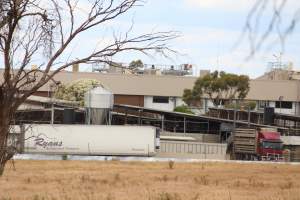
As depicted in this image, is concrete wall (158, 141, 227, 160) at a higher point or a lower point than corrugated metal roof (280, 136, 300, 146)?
lower

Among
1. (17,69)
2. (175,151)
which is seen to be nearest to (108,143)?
(175,151)

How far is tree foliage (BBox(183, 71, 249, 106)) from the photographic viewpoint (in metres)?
96.9

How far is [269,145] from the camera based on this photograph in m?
64.4

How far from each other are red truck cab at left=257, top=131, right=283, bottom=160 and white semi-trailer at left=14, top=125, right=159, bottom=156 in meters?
11.7

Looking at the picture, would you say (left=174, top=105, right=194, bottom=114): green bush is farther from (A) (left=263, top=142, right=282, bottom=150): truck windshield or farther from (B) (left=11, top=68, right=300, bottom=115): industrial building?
(A) (left=263, top=142, right=282, bottom=150): truck windshield

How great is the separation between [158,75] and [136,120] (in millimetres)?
25851

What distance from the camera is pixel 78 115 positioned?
77000mm

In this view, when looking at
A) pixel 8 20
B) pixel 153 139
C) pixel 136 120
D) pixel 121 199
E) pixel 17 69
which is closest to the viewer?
pixel 8 20

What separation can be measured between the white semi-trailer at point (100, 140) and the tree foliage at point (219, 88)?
39.1 meters

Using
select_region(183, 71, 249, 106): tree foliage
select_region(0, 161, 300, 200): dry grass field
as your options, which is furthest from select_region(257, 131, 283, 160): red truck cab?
select_region(183, 71, 249, 106): tree foliage

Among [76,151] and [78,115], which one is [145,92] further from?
[76,151]

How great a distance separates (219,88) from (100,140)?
140 ft

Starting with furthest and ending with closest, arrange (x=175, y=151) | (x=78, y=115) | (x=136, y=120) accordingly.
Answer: (x=136, y=120), (x=78, y=115), (x=175, y=151)

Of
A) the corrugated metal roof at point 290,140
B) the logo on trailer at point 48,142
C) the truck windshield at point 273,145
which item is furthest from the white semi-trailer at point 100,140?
the corrugated metal roof at point 290,140
